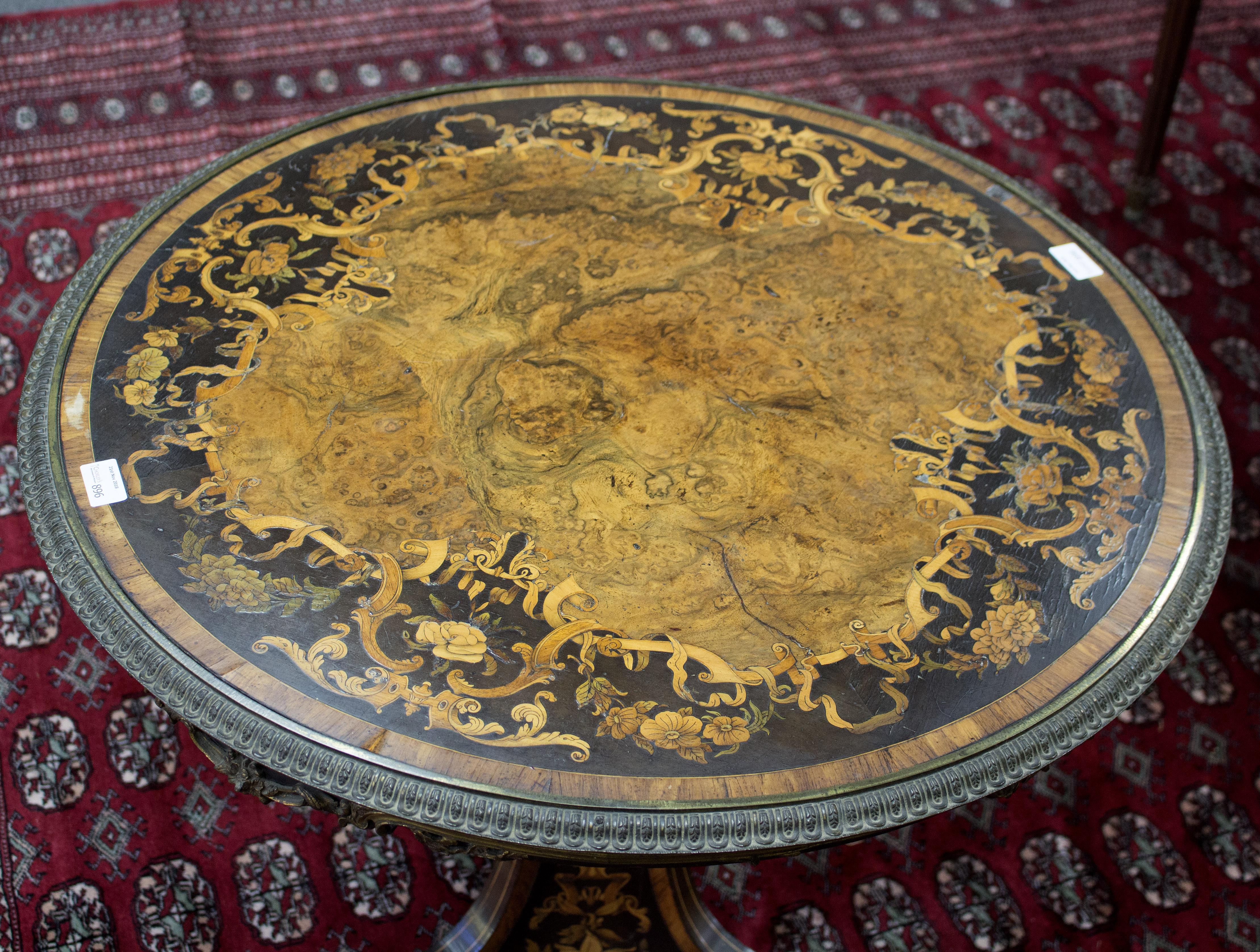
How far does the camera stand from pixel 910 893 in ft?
6.14

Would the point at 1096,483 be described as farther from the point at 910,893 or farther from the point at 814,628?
the point at 910,893

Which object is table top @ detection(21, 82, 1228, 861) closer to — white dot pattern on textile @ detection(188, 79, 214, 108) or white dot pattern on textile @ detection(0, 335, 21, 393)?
white dot pattern on textile @ detection(0, 335, 21, 393)

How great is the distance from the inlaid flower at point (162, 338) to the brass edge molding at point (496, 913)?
89 centimetres

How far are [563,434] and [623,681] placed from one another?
1.27 ft

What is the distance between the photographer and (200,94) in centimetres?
295

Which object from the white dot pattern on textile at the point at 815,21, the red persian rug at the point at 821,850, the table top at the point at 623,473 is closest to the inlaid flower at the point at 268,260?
the table top at the point at 623,473

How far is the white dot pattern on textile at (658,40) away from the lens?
3262 millimetres

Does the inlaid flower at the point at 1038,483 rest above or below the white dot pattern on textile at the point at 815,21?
below

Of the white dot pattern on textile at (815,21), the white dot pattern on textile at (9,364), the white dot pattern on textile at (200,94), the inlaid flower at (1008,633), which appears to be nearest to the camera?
the inlaid flower at (1008,633)

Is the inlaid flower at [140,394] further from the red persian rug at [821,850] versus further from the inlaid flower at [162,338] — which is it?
the red persian rug at [821,850]

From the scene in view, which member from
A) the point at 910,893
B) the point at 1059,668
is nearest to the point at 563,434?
the point at 1059,668

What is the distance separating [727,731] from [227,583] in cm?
59

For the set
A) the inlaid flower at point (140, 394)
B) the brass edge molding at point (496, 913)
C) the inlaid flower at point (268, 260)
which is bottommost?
the brass edge molding at point (496, 913)

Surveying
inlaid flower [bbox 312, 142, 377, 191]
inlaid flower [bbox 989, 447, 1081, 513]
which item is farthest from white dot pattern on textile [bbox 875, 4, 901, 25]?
inlaid flower [bbox 989, 447, 1081, 513]
